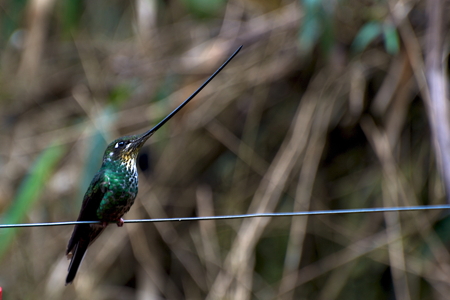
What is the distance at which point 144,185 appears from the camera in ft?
12.5

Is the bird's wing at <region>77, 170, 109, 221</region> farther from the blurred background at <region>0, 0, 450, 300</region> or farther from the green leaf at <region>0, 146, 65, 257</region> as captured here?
the blurred background at <region>0, 0, 450, 300</region>

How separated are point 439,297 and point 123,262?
242 centimetres

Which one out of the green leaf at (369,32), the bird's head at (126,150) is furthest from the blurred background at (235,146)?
the bird's head at (126,150)

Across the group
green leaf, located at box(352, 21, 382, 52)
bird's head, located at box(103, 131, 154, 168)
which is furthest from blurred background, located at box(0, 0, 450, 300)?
bird's head, located at box(103, 131, 154, 168)

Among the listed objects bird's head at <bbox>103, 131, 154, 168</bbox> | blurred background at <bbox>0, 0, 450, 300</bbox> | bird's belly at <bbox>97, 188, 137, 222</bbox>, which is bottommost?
bird's belly at <bbox>97, 188, 137, 222</bbox>

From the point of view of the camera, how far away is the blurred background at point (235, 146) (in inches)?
132

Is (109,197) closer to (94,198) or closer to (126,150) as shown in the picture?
(94,198)

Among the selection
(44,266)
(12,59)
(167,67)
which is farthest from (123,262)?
(12,59)

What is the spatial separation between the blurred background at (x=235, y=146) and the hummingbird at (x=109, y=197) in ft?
3.02

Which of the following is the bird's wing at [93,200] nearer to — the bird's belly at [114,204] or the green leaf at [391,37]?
the bird's belly at [114,204]

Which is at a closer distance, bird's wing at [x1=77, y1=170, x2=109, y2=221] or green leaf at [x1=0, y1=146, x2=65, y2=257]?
bird's wing at [x1=77, y1=170, x2=109, y2=221]

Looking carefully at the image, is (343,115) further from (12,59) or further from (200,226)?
(12,59)

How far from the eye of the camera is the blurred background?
336 centimetres

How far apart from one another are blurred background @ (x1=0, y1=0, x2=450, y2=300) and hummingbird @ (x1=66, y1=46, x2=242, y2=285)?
920 mm
